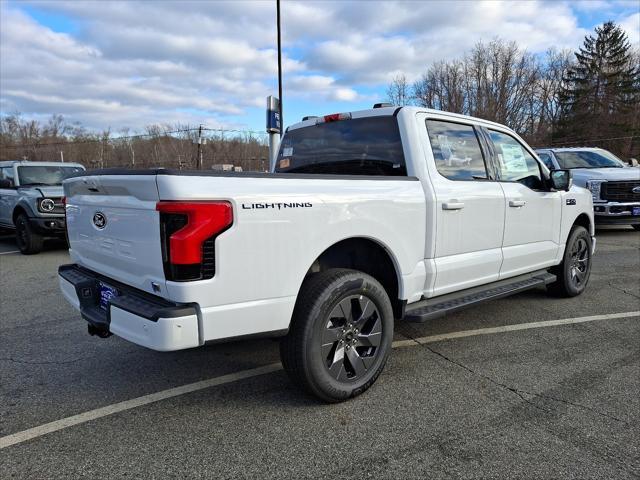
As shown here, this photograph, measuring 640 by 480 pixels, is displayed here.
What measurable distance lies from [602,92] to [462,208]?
→ 5058 centimetres

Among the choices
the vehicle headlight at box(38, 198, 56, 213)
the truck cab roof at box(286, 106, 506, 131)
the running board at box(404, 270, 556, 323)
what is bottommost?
the running board at box(404, 270, 556, 323)

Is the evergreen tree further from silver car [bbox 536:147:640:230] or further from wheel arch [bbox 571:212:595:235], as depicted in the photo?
wheel arch [bbox 571:212:595:235]

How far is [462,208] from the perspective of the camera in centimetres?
370

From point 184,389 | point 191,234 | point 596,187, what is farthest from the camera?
point 596,187

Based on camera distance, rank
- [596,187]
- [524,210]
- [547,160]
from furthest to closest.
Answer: [547,160]
[596,187]
[524,210]

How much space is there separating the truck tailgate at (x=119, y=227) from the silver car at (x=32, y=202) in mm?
5448

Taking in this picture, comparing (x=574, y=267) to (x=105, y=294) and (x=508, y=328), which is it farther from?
(x=105, y=294)

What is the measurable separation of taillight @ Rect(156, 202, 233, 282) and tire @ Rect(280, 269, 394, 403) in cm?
67

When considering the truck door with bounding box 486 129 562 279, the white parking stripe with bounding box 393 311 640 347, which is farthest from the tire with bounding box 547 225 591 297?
the white parking stripe with bounding box 393 311 640 347

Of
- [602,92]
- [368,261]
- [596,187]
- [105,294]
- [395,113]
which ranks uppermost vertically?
[602,92]

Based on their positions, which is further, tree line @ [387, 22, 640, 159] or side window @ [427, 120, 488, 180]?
tree line @ [387, 22, 640, 159]

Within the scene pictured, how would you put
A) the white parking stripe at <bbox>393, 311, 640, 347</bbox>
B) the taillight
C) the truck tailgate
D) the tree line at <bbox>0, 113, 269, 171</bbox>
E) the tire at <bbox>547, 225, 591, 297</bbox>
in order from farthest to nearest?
the tree line at <bbox>0, 113, 269, 171</bbox>, the tire at <bbox>547, 225, 591, 297</bbox>, the white parking stripe at <bbox>393, 311, 640, 347</bbox>, the truck tailgate, the taillight

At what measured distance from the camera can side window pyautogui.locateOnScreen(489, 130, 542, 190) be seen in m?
4.39

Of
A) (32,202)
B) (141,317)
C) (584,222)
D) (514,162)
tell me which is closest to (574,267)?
(584,222)
